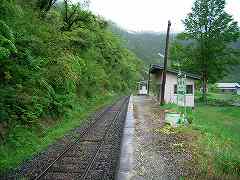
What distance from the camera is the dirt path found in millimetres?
10296

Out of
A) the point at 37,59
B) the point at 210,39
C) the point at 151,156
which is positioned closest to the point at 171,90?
the point at 210,39

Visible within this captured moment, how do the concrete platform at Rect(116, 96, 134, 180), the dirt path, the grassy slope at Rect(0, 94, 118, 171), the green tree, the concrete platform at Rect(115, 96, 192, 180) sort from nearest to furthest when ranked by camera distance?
the concrete platform at Rect(116, 96, 134, 180) < the concrete platform at Rect(115, 96, 192, 180) < the dirt path < the grassy slope at Rect(0, 94, 118, 171) < the green tree

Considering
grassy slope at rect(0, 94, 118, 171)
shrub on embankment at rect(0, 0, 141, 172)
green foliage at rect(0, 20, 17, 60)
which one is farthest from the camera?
shrub on embankment at rect(0, 0, 141, 172)

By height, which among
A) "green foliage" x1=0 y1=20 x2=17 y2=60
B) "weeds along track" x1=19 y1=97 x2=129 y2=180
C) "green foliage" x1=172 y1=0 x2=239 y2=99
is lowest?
"weeds along track" x1=19 y1=97 x2=129 y2=180

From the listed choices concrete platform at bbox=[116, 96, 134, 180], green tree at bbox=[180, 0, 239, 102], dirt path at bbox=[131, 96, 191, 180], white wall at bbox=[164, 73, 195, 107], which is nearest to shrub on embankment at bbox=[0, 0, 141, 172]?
concrete platform at bbox=[116, 96, 134, 180]

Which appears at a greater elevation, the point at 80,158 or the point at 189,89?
the point at 189,89

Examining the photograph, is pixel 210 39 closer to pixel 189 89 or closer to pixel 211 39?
pixel 211 39

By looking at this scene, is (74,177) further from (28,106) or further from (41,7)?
(41,7)

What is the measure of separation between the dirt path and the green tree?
3185 centimetres

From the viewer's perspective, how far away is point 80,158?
12367 millimetres

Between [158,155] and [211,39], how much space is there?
126ft

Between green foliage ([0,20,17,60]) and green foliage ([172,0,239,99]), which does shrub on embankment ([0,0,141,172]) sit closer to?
green foliage ([0,20,17,60])

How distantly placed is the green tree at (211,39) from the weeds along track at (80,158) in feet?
109

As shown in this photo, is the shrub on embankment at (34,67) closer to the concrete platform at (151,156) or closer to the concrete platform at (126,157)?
the concrete platform at (126,157)
